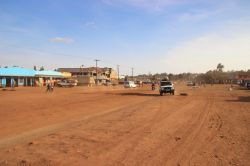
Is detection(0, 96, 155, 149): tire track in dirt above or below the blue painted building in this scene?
below

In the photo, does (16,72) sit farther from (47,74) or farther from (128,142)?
(128,142)

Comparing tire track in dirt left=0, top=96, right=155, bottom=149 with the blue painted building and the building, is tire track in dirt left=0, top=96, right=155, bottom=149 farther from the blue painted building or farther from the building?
the building

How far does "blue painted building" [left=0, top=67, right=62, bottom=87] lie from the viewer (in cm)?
6931

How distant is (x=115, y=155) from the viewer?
330 inches

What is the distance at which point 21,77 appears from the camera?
76062 mm

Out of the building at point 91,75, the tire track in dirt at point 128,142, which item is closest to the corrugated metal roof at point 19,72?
the building at point 91,75

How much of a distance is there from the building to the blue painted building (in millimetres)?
10443

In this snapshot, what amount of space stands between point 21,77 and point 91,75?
49382 millimetres

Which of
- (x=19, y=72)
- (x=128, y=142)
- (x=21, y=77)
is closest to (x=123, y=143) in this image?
(x=128, y=142)

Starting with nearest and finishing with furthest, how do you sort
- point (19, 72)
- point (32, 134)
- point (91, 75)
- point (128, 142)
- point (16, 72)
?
1. point (128, 142)
2. point (32, 134)
3. point (16, 72)
4. point (19, 72)
5. point (91, 75)

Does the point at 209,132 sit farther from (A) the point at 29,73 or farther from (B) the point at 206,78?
(B) the point at 206,78

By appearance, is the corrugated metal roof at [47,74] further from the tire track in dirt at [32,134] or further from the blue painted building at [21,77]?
the tire track in dirt at [32,134]

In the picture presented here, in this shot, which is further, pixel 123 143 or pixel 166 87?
pixel 166 87

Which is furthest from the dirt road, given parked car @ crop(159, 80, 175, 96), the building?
the building
